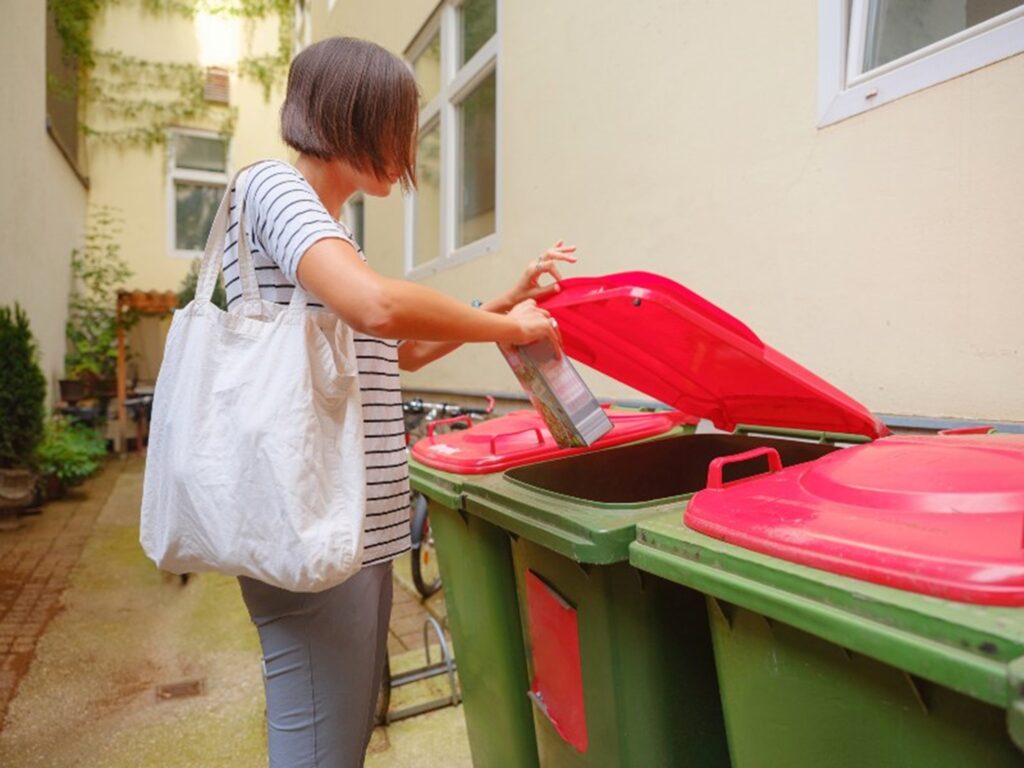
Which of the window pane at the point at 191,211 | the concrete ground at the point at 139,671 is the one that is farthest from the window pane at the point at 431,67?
the window pane at the point at 191,211

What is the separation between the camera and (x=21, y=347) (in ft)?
18.8

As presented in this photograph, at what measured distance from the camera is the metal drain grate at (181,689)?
2766 mm

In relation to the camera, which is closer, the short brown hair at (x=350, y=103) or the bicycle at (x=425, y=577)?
the short brown hair at (x=350, y=103)

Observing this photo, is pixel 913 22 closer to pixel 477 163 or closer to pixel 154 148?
pixel 477 163

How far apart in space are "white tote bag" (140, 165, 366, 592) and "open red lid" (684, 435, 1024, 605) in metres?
0.57

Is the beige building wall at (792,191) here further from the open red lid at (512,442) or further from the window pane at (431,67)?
the window pane at (431,67)

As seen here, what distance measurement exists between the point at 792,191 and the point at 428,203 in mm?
4165

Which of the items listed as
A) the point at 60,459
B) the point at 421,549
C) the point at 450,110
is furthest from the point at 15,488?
the point at 450,110

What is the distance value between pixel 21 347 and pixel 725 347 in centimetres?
634

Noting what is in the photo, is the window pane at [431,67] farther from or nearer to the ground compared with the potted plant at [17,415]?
farther from the ground

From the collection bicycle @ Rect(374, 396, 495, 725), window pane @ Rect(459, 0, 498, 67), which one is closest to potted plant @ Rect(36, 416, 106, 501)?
bicycle @ Rect(374, 396, 495, 725)

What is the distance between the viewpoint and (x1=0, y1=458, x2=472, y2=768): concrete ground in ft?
7.85

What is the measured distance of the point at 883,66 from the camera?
1.96 metres

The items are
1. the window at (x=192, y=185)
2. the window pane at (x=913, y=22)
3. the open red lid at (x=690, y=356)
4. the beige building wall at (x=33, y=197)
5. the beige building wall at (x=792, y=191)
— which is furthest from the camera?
the window at (x=192, y=185)
